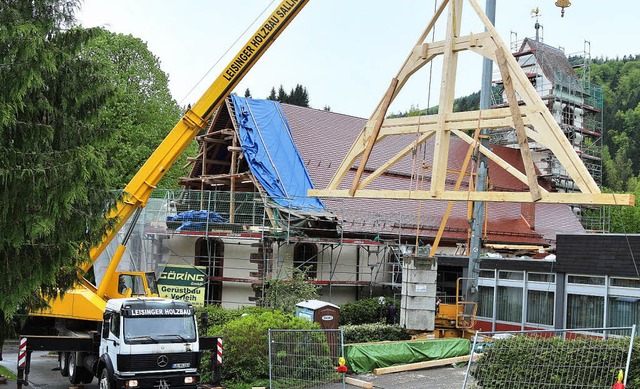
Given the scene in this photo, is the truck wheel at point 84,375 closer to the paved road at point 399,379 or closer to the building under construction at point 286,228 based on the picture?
the paved road at point 399,379

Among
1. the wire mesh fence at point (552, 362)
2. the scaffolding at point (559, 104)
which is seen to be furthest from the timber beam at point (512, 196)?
the scaffolding at point (559, 104)

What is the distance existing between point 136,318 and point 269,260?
12.3 metres

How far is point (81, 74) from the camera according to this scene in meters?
12.6

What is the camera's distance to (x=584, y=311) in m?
19.9

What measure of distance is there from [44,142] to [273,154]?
16.4 meters

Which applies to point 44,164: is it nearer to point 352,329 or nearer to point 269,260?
point 352,329

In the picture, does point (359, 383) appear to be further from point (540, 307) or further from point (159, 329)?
point (540, 307)

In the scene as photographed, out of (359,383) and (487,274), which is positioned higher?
(487,274)

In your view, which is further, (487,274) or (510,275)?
(487,274)

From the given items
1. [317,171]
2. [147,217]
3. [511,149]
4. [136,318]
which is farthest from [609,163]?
[136,318]

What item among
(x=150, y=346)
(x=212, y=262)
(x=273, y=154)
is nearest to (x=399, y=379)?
(x=150, y=346)

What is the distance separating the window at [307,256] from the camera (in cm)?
2750

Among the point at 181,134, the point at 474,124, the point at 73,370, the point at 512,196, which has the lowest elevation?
the point at 73,370

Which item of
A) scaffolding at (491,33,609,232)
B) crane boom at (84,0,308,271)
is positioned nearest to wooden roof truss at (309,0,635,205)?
crane boom at (84,0,308,271)
